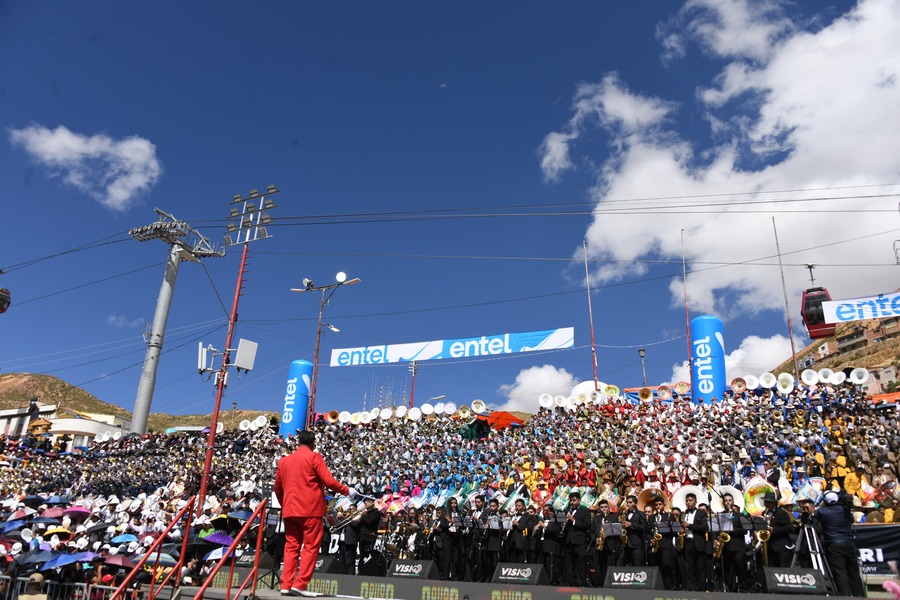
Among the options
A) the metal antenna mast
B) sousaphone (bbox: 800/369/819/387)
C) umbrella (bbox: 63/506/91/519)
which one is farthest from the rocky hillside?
sousaphone (bbox: 800/369/819/387)

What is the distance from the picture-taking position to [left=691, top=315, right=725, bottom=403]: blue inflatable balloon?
23969mm

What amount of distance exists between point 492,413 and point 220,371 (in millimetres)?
16709

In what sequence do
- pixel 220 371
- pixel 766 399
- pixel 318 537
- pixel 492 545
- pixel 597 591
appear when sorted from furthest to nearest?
1. pixel 766 399
2. pixel 220 371
3. pixel 492 545
4. pixel 597 591
5. pixel 318 537

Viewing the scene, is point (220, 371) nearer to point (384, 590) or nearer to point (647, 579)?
point (384, 590)

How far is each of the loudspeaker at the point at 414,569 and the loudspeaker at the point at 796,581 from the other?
573cm

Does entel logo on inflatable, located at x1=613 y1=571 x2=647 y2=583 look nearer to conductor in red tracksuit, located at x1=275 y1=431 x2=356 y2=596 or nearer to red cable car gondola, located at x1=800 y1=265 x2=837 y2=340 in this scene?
conductor in red tracksuit, located at x1=275 y1=431 x2=356 y2=596

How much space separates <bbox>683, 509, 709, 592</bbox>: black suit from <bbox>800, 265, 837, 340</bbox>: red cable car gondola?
38192mm

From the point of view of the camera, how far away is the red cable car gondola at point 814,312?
4450 centimetres

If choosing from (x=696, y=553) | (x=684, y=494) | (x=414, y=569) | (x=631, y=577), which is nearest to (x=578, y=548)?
(x=696, y=553)

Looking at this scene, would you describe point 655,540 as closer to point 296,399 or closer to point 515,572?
point 515,572

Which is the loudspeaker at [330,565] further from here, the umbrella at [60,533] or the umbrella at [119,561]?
the umbrella at [60,533]

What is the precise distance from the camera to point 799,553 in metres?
10.9

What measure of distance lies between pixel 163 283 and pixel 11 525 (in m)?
32.8

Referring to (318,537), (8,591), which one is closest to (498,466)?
(8,591)
